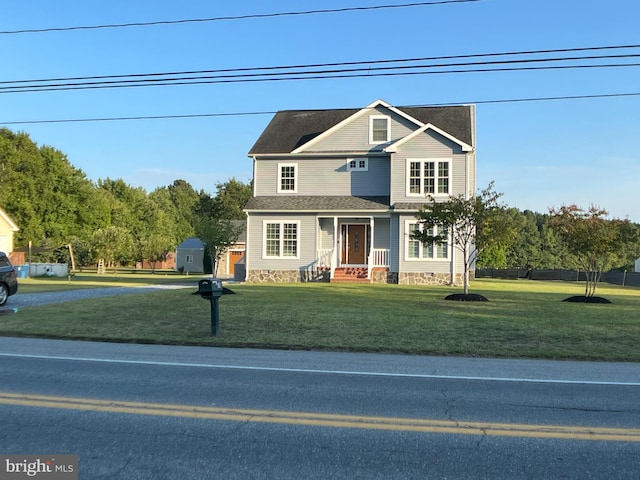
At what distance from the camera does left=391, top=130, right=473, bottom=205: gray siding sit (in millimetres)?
27688

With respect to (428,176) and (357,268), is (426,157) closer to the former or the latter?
(428,176)

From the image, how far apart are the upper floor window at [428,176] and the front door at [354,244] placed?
12.2 ft

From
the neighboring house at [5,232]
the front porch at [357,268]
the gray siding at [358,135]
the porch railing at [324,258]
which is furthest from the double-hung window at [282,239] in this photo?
the neighboring house at [5,232]

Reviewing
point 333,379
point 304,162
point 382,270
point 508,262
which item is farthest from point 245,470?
point 508,262

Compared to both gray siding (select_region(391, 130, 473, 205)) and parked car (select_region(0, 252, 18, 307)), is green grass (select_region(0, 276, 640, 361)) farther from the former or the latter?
gray siding (select_region(391, 130, 473, 205))

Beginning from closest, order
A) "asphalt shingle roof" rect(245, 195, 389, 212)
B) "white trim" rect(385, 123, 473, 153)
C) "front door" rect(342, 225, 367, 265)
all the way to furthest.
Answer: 1. "white trim" rect(385, 123, 473, 153)
2. "asphalt shingle roof" rect(245, 195, 389, 212)
3. "front door" rect(342, 225, 367, 265)

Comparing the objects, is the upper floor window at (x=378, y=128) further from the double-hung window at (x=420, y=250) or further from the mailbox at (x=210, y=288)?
the mailbox at (x=210, y=288)

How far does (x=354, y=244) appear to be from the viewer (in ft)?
99.8

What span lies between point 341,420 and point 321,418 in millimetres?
215

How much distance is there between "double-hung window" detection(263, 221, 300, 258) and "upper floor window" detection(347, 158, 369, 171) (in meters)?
4.21

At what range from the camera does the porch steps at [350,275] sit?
92.9ft

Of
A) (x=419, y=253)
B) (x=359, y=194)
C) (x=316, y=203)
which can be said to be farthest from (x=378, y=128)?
(x=419, y=253)

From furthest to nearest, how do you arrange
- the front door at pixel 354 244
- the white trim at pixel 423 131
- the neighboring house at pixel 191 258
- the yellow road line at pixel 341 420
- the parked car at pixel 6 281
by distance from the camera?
the neighboring house at pixel 191 258
the front door at pixel 354 244
the white trim at pixel 423 131
the parked car at pixel 6 281
the yellow road line at pixel 341 420

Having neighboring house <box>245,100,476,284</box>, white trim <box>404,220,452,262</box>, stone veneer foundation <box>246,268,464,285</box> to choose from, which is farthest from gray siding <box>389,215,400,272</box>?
white trim <box>404,220,452,262</box>
